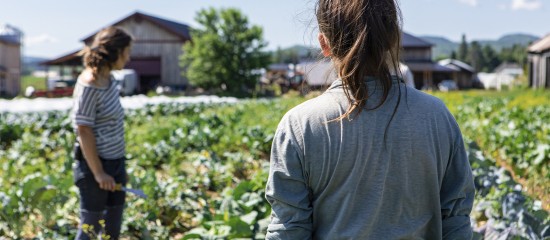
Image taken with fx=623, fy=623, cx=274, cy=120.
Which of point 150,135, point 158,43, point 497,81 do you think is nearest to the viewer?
point 150,135

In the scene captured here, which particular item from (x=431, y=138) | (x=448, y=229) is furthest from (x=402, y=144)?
(x=448, y=229)

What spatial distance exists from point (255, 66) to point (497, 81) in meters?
33.4

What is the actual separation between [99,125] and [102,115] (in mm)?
58

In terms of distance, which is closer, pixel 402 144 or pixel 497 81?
pixel 402 144

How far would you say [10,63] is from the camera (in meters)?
42.0

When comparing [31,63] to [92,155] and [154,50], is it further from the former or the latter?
[92,155]

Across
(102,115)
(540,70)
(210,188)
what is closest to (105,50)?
(102,115)

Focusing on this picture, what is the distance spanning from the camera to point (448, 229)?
1.58 metres

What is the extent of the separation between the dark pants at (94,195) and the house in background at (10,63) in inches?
1543

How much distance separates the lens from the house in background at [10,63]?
4041cm

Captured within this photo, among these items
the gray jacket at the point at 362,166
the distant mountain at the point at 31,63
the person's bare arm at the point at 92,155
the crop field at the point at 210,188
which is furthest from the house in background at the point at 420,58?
the gray jacket at the point at 362,166

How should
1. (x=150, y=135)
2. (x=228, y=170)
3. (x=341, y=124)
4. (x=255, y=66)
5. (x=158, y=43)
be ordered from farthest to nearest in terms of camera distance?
(x=158, y=43)
(x=255, y=66)
(x=150, y=135)
(x=228, y=170)
(x=341, y=124)

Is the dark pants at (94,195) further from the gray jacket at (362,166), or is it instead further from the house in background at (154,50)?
the house in background at (154,50)

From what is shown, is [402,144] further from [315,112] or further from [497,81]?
[497,81]
